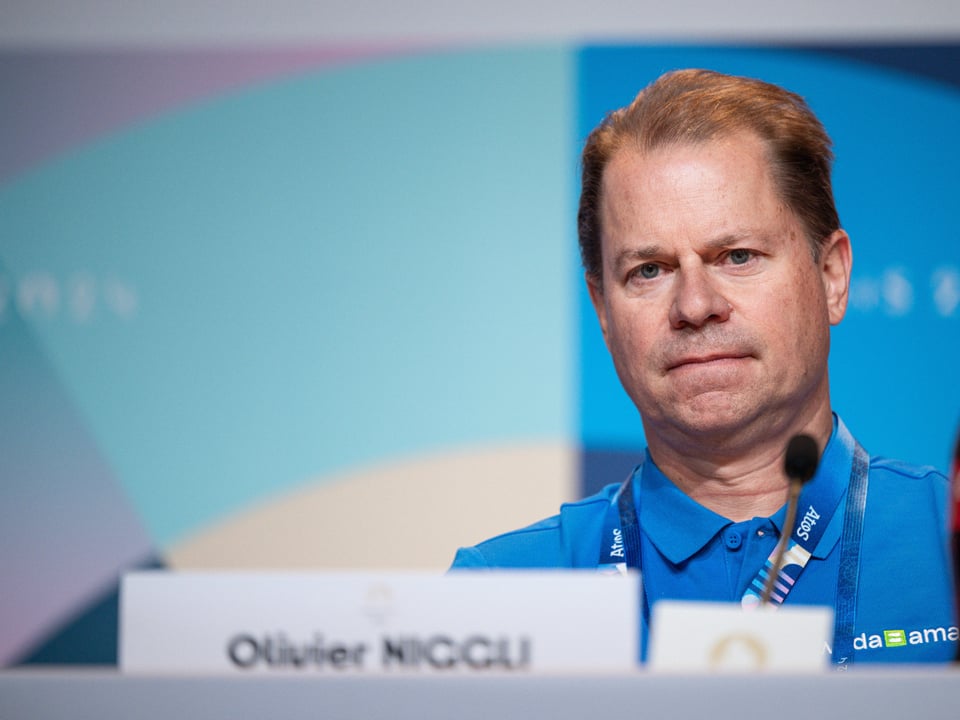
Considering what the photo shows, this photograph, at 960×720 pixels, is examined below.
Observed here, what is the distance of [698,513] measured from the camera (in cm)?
205

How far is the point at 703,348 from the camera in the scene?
1946 mm

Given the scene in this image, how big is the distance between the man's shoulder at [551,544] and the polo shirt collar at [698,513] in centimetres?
13

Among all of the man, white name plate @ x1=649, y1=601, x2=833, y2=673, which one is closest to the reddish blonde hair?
the man

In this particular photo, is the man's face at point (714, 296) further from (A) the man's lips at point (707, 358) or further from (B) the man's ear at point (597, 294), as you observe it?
(B) the man's ear at point (597, 294)

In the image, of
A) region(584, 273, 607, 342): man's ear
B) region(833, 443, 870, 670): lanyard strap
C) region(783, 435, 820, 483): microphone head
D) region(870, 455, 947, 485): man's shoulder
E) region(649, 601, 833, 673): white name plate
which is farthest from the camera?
region(584, 273, 607, 342): man's ear

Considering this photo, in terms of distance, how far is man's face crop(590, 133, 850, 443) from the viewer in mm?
1965

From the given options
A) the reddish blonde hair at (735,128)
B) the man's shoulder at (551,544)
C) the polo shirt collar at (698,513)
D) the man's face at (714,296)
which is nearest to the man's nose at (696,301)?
the man's face at (714,296)

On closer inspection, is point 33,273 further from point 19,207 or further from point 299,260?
point 299,260

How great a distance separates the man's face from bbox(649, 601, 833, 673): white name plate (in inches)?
30.6

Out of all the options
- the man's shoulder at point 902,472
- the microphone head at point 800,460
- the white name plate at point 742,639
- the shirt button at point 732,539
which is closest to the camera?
the white name plate at point 742,639

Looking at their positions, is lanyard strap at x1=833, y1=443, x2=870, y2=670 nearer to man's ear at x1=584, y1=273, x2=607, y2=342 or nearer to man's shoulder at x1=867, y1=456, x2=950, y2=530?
man's shoulder at x1=867, y1=456, x2=950, y2=530

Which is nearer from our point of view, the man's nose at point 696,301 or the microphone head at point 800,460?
the microphone head at point 800,460

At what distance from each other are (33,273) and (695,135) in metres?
2.45

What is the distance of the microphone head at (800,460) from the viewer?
1555 mm
